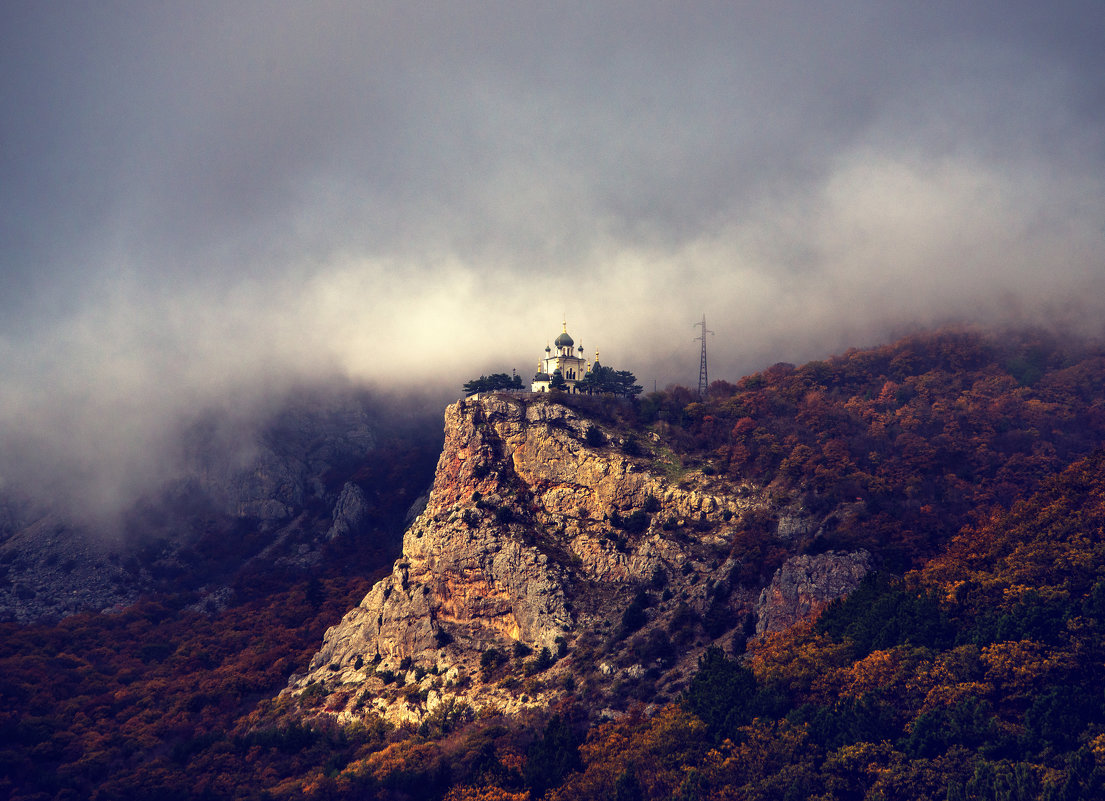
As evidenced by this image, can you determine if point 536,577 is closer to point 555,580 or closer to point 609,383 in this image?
point 555,580

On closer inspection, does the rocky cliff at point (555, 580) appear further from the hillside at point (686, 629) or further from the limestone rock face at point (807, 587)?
the hillside at point (686, 629)

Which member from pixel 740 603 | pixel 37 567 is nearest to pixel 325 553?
pixel 37 567

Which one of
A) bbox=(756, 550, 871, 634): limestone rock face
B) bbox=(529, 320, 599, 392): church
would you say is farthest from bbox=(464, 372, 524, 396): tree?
bbox=(756, 550, 871, 634): limestone rock face

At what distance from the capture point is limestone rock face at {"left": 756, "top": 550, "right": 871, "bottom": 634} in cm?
7638

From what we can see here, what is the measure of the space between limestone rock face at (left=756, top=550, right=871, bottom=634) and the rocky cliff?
5.5 inches

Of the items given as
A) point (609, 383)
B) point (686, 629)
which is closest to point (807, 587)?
point (686, 629)

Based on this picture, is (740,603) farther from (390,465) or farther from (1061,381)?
(390,465)

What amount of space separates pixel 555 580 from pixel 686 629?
15253 mm

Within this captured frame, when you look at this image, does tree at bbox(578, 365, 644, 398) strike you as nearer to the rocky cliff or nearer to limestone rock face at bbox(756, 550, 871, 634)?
the rocky cliff

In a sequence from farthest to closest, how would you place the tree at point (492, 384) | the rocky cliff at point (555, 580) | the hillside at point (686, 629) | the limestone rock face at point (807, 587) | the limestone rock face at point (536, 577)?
the tree at point (492, 384)
the limestone rock face at point (536, 577)
the rocky cliff at point (555, 580)
the limestone rock face at point (807, 587)
the hillside at point (686, 629)

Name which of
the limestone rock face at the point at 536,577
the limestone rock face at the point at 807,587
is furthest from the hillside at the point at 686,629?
the limestone rock face at the point at 536,577

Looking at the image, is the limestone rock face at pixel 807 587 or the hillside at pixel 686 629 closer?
the hillside at pixel 686 629

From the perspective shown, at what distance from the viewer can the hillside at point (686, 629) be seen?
199ft

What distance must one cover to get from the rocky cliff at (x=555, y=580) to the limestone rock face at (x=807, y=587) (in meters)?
0.14
